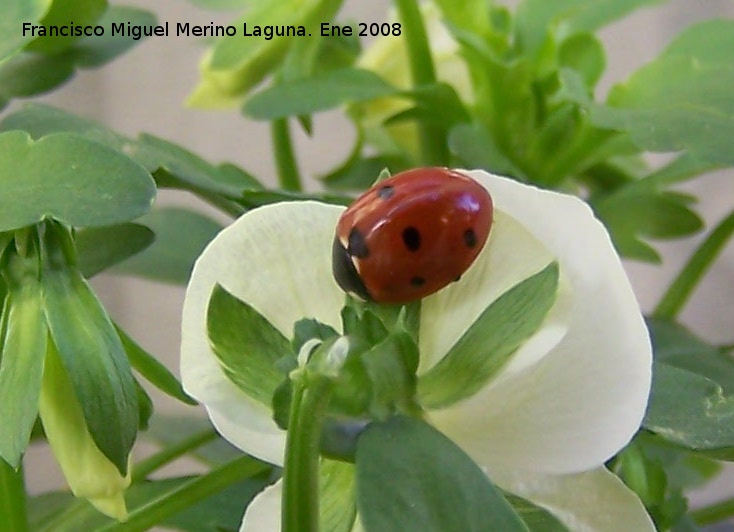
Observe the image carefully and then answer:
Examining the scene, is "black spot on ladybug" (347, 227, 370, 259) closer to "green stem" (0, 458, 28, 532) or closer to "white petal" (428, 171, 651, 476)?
"white petal" (428, 171, 651, 476)

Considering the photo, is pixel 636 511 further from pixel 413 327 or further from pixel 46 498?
pixel 46 498

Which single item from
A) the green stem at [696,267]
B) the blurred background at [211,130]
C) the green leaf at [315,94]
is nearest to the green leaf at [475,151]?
the green leaf at [315,94]

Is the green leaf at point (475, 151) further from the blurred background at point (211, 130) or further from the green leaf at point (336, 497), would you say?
the blurred background at point (211, 130)

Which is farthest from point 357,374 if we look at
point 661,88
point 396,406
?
point 661,88

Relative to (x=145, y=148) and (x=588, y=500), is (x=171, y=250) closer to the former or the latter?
(x=145, y=148)

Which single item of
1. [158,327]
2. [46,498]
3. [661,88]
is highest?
[661,88]
